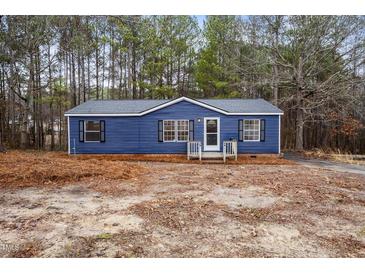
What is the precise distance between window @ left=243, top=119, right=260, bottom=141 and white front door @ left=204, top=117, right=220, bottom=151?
1312 mm

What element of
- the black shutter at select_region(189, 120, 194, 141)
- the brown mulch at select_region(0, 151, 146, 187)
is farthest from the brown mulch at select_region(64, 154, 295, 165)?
the brown mulch at select_region(0, 151, 146, 187)

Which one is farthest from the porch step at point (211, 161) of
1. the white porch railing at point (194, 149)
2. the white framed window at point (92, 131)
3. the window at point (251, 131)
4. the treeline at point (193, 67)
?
the treeline at point (193, 67)

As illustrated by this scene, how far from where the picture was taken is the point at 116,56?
780 inches

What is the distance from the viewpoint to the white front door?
39.7ft

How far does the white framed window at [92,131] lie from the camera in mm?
12164

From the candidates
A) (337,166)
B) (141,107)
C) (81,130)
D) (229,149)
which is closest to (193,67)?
(141,107)

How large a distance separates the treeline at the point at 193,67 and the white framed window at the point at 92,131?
457 centimetres

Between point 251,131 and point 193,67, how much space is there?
933cm

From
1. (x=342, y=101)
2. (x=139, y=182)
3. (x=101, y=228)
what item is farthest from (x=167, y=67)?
(x=101, y=228)

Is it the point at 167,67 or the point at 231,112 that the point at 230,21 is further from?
the point at 231,112

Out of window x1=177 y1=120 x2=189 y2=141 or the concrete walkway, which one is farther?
window x1=177 y1=120 x2=189 y2=141

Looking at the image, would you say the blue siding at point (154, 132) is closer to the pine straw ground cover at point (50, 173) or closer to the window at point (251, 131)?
the window at point (251, 131)

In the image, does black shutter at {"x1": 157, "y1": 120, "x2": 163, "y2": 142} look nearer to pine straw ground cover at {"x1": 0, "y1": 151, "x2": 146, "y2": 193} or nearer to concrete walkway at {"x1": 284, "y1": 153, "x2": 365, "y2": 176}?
pine straw ground cover at {"x1": 0, "y1": 151, "x2": 146, "y2": 193}

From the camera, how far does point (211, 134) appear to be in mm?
12164
